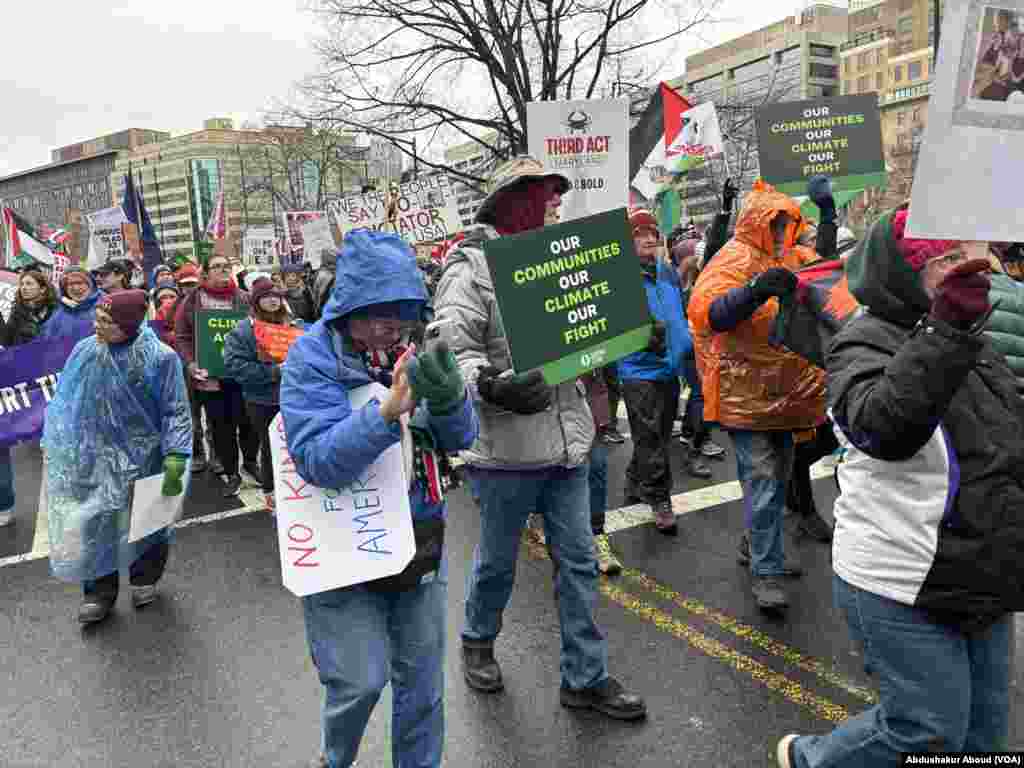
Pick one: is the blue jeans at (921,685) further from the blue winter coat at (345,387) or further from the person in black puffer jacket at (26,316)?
the person in black puffer jacket at (26,316)

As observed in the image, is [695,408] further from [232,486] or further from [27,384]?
[27,384]

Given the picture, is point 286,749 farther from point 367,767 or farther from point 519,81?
point 519,81

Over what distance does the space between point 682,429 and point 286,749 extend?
17.8ft

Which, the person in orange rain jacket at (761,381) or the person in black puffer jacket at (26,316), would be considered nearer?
the person in orange rain jacket at (761,381)

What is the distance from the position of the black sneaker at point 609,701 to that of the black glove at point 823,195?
254 cm

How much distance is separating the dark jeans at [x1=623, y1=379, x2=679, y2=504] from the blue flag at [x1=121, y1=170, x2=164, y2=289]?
31.8 ft

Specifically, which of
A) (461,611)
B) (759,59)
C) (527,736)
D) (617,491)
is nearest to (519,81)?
(617,491)

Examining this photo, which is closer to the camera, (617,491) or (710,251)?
(710,251)

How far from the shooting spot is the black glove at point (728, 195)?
5.38 meters

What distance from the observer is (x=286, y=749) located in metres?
3.31

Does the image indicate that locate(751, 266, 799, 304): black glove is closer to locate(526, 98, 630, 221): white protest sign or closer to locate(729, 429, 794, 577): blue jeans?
locate(729, 429, 794, 577): blue jeans

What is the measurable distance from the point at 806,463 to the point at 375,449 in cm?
361

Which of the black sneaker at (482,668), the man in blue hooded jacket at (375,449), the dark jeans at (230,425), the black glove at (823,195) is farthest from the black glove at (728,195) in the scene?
the dark jeans at (230,425)

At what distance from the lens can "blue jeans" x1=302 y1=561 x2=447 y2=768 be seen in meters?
2.48
